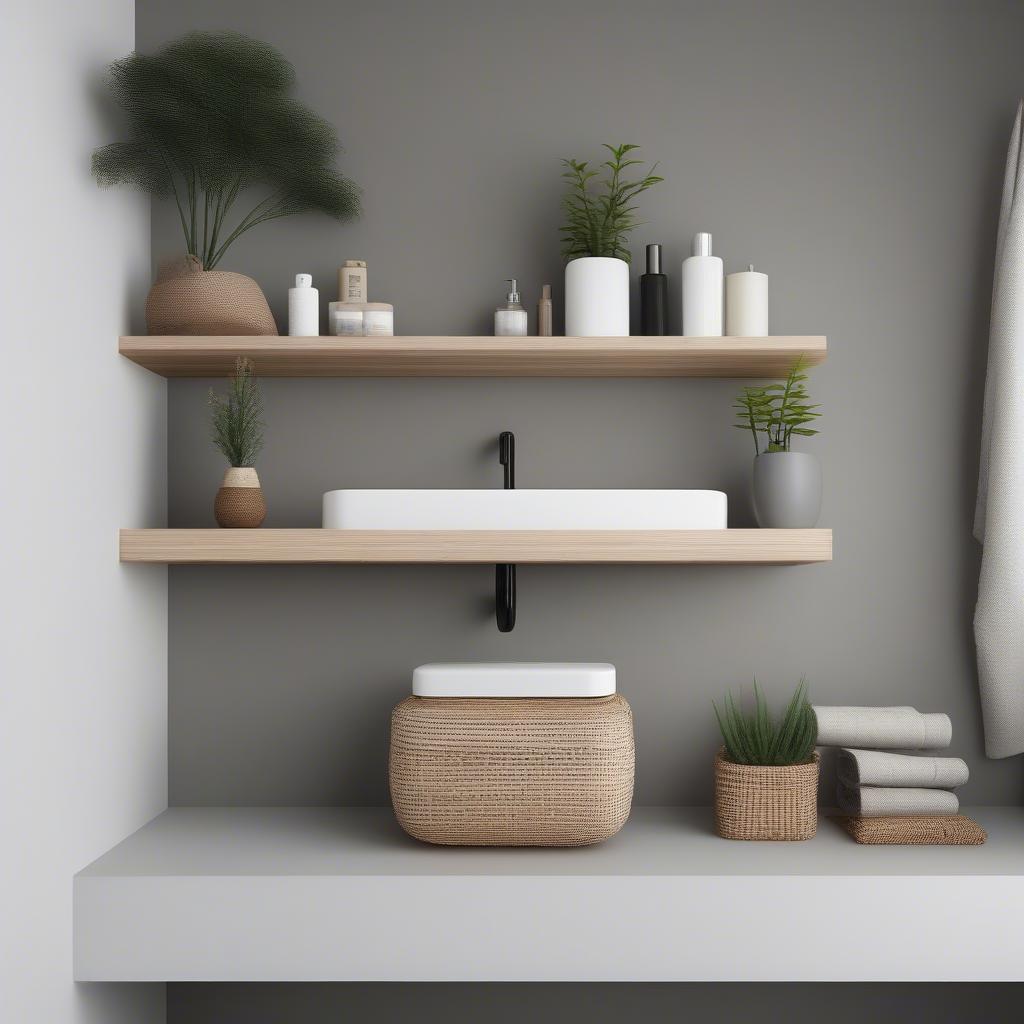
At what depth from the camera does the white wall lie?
51.7 inches

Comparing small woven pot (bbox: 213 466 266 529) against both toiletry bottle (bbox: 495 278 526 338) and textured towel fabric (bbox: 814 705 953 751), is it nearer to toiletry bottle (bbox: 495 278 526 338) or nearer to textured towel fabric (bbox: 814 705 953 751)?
toiletry bottle (bbox: 495 278 526 338)

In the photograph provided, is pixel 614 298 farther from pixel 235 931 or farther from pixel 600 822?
pixel 235 931

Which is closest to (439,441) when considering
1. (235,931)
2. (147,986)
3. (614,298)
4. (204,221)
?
(614,298)

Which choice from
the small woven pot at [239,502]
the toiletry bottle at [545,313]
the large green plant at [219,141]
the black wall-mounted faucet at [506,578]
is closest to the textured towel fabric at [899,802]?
the black wall-mounted faucet at [506,578]

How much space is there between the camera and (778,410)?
1746 mm

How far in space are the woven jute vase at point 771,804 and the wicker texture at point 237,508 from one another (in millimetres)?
942

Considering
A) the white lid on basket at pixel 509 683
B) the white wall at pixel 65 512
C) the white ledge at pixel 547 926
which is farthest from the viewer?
the white lid on basket at pixel 509 683

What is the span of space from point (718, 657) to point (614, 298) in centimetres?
71

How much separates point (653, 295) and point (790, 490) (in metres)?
0.43

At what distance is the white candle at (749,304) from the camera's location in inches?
69.1

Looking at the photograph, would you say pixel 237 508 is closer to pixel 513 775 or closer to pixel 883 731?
pixel 513 775

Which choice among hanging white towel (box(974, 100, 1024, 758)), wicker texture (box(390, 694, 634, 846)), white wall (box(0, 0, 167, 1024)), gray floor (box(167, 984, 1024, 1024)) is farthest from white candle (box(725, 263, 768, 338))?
gray floor (box(167, 984, 1024, 1024))

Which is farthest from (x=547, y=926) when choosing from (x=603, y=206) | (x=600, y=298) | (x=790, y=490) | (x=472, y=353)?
(x=603, y=206)

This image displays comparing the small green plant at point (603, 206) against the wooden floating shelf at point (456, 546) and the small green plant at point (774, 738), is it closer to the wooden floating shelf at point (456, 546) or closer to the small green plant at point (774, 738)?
the wooden floating shelf at point (456, 546)
